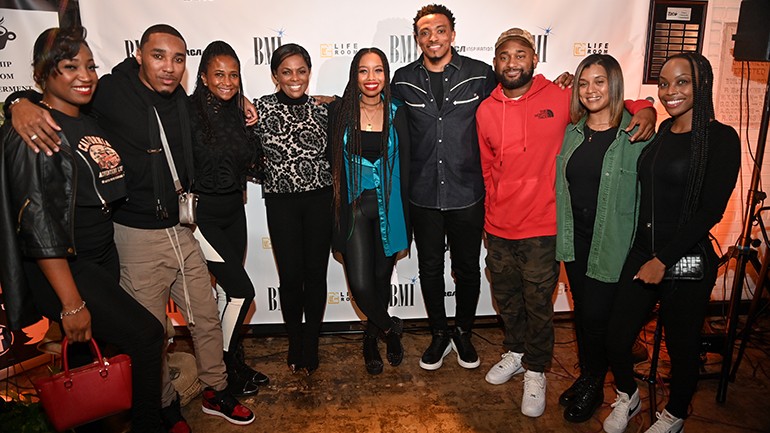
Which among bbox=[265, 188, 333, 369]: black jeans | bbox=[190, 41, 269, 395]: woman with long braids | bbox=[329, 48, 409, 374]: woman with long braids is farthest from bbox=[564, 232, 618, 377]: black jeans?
bbox=[190, 41, 269, 395]: woman with long braids

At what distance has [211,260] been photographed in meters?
2.83

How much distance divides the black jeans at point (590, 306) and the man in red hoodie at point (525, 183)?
0.18m

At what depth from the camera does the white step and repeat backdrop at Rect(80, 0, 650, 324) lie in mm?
3559

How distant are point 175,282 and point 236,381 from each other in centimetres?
79

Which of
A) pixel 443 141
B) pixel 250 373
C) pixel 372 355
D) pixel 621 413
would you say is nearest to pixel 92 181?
pixel 250 373

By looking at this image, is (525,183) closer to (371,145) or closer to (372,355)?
(371,145)

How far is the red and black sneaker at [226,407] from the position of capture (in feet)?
9.55

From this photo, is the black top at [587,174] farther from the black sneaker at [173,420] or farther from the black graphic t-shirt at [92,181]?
the black sneaker at [173,420]

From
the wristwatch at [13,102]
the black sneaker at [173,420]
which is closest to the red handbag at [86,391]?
the black sneaker at [173,420]

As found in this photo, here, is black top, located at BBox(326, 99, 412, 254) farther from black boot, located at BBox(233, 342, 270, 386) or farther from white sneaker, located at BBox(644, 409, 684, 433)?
white sneaker, located at BBox(644, 409, 684, 433)

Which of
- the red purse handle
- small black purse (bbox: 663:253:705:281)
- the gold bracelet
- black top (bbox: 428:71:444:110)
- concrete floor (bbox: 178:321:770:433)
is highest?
black top (bbox: 428:71:444:110)

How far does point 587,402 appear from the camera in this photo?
2.89m

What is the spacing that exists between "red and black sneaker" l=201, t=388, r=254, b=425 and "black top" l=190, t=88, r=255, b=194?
3.72 feet

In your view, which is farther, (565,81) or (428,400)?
(428,400)
